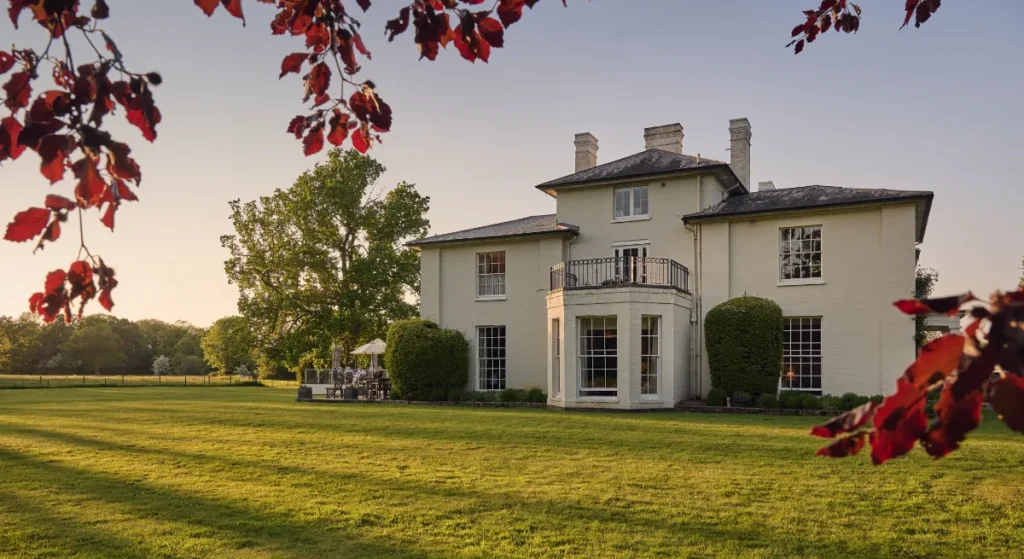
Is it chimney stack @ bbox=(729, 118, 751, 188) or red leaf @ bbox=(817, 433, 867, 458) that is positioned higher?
chimney stack @ bbox=(729, 118, 751, 188)

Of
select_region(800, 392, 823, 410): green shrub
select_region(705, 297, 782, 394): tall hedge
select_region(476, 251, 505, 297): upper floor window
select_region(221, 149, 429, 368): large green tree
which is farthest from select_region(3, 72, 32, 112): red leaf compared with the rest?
select_region(221, 149, 429, 368): large green tree

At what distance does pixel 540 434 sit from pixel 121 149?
40.7 ft

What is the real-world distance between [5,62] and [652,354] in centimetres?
2025

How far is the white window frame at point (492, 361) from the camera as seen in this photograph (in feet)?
86.8

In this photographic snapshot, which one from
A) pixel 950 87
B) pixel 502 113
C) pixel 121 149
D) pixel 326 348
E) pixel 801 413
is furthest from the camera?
pixel 326 348

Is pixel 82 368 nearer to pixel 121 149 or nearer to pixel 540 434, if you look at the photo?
pixel 540 434

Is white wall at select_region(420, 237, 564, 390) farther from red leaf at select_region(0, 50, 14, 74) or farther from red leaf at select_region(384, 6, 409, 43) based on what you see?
red leaf at select_region(0, 50, 14, 74)

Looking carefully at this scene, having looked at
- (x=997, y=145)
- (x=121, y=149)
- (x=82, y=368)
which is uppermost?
(x=997, y=145)

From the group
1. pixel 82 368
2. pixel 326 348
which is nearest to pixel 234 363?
pixel 82 368

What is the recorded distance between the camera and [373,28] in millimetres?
3312

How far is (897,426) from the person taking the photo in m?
1.74

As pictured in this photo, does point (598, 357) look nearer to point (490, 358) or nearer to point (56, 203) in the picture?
point (490, 358)

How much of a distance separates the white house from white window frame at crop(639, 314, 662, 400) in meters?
0.04

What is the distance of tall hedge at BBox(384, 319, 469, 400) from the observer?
24.9 metres
